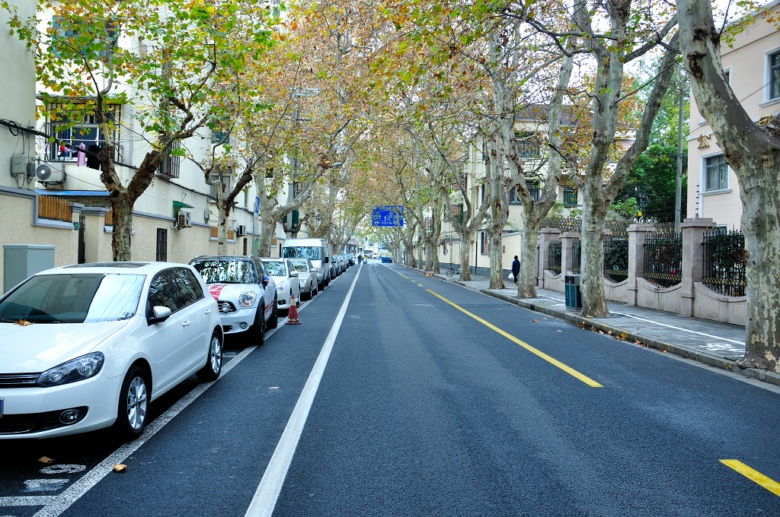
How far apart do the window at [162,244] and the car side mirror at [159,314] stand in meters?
18.6

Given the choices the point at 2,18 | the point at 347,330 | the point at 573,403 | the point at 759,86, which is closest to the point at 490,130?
the point at 759,86

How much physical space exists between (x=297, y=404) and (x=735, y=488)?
13.6ft

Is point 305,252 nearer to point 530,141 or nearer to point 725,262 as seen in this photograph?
point 530,141

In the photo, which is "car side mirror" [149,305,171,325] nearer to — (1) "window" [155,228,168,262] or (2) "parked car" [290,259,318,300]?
(2) "parked car" [290,259,318,300]

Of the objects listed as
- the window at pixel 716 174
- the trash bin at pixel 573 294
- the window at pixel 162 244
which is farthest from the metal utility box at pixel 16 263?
the window at pixel 716 174

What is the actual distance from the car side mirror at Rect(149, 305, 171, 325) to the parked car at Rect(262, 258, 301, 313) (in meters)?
9.50

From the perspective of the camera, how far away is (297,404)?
6598 millimetres

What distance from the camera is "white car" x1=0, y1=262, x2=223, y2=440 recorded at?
457cm

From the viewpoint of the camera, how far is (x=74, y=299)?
5984 mm

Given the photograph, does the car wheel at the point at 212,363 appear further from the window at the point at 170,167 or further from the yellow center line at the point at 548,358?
the window at the point at 170,167

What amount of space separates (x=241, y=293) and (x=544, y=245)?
69.8 ft

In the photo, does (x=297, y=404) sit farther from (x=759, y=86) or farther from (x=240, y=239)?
(x=240, y=239)

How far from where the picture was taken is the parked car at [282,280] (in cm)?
1605

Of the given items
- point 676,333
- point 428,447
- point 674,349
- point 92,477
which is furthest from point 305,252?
point 92,477
